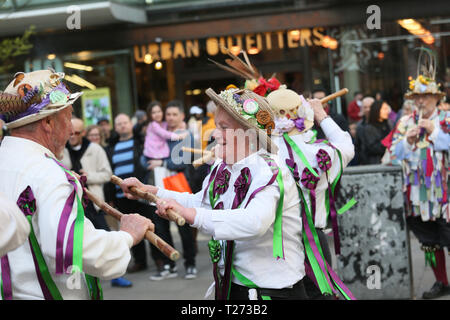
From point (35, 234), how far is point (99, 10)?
11.6 metres

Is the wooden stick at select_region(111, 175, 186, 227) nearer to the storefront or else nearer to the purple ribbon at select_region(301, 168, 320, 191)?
the purple ribbon at select_region(301, 168, 320, 191)

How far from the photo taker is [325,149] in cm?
493

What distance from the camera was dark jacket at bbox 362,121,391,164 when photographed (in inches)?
380

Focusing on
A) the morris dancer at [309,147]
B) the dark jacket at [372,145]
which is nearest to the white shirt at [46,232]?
the morris dancer at [309,147]

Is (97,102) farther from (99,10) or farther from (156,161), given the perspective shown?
(156,161)

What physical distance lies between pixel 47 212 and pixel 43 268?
26 cm

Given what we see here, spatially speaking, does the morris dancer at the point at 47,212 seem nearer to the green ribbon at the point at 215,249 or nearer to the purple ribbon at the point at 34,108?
the purple ribbon at the point at 34,108

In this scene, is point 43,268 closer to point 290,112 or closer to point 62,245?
point 62,245

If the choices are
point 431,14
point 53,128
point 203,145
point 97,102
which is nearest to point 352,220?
point 203,145

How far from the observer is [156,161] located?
→ 27.2 ft

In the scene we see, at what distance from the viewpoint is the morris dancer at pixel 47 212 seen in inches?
108

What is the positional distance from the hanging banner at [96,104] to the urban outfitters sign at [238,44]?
1023 mm

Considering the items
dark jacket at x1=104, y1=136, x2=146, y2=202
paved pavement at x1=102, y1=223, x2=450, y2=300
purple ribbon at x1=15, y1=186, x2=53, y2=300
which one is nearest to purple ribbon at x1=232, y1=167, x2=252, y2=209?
purple ribbon at x1=15, y1=186, x2=53, y2=300

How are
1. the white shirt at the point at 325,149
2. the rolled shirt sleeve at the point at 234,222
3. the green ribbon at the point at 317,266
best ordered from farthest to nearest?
the white shirt at the point at 325,149
the green ribbon at the point at 317,266
the rolled shirt sleeve at the point at 234,222
